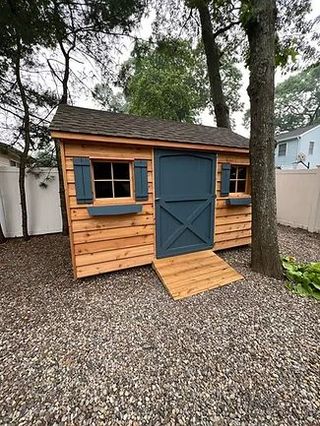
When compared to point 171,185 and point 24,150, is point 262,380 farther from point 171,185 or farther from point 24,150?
point 24,150

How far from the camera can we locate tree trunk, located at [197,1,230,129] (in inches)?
246

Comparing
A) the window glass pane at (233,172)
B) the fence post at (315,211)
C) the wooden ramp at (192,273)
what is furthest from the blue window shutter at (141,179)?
the fence post at (315,211)

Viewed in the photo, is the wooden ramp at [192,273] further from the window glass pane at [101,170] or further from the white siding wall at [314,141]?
the white siding wall at [314,141]

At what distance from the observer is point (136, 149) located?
326 centimetres

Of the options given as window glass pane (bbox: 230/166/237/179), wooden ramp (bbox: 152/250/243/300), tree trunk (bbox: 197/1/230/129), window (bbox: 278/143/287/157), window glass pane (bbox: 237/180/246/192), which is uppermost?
tree trunk (bbox: 197/1/230/129)

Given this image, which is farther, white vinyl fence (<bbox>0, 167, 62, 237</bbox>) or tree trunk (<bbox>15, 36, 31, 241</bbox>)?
white vinyl fence (<bbox>0, 167, 62, 237</bbox>)

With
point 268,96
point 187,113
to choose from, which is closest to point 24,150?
point 268,96

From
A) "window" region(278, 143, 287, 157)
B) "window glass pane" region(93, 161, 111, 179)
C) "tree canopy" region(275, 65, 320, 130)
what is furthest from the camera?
"tree canopy" region(275, 65, 320, 130)

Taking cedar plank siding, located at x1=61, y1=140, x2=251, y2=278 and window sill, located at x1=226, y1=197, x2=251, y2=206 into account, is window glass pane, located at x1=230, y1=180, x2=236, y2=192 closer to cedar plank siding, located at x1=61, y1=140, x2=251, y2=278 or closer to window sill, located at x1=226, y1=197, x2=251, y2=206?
window sill, located at x1=226, y1=197, x2=251, y2=206

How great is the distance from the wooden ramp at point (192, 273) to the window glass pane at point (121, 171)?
1.68 m

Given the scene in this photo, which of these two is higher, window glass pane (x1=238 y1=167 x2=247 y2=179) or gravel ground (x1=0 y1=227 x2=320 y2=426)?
window glass pane (x1=238 y1=167 x2=247 y2=179)

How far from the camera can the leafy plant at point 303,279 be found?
2.96 meters

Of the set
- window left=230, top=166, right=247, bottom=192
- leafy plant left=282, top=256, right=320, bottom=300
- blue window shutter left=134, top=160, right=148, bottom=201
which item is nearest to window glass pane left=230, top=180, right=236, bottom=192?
window left=230, top=166, right=247, bottom=192

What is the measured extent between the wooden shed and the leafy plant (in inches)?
34.4
